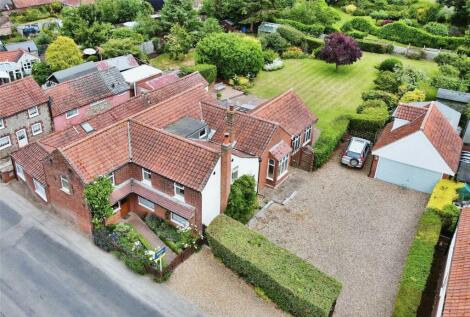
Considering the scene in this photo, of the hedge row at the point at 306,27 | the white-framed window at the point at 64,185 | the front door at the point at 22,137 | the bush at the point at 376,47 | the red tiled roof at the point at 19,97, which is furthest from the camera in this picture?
the hedge row at the point at 306,27

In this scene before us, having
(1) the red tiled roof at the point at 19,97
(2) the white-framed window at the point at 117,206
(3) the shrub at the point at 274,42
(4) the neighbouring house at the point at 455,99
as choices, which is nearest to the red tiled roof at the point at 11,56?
(1) the red tiled roof at the point at 19,97

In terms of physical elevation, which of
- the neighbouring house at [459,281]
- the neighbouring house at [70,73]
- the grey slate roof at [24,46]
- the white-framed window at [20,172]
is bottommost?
the white-framed window at [20,172]

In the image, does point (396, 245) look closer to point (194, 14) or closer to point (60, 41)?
point (60, 41)

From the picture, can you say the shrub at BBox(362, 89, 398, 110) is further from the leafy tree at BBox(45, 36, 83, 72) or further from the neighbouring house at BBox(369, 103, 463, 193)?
the leafy tree at BBox(45, 36, 83, 72)

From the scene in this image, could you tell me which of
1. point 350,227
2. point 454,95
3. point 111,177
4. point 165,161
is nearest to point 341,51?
point 454,95

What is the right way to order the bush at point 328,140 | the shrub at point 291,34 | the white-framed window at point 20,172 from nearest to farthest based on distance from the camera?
1. the white-framed window at point 20,172
2. the bush at point 328,140
3. the shrub at point 291,34

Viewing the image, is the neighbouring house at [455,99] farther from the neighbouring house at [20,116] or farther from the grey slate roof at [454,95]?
the neighbouring house at [20,116]
